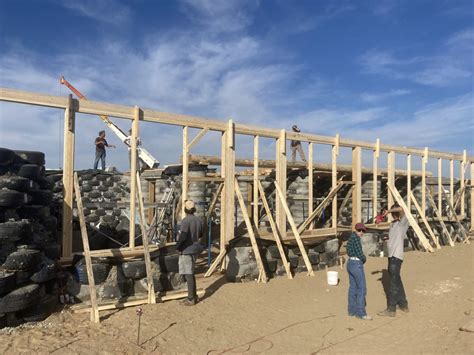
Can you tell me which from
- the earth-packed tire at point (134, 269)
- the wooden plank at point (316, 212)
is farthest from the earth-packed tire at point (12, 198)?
the wooden plank at point (316, 212)

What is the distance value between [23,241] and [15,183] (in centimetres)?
76

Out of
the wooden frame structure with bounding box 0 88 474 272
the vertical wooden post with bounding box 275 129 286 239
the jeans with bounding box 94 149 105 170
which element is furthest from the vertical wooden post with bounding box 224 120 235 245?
the jeans with bounding box 94 149 105 170

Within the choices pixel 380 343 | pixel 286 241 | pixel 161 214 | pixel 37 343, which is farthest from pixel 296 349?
pixel 161 214

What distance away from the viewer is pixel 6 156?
→ 5.62 m

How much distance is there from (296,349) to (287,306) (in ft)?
6.11

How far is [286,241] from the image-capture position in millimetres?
9344

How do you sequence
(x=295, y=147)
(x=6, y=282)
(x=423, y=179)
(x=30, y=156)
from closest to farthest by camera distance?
(x=6, y=282), (x=30, y=156), (x=423, y=179), (x=295, y=147)

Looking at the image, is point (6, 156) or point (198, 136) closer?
point (6, 156)

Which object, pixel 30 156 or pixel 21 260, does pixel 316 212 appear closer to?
pixel 30 156

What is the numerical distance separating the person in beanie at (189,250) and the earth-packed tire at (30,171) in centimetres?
221

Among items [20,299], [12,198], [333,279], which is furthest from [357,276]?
[12,198]

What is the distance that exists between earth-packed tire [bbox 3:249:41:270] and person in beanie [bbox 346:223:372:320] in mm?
4267

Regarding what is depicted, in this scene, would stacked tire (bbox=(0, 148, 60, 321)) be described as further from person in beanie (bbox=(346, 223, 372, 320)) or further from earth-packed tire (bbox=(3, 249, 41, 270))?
person in beanie (bbox=(346, 223, 372, 320))

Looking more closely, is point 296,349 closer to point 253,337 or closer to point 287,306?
point 253,337
